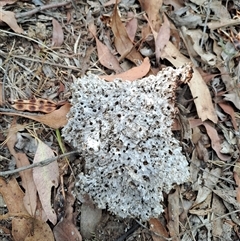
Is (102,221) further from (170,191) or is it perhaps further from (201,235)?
(201,235)

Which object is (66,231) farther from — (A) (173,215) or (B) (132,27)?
(B) (132,27)

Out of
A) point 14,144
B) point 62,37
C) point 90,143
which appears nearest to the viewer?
point 90,143

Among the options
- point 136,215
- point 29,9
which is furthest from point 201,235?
point 29,9

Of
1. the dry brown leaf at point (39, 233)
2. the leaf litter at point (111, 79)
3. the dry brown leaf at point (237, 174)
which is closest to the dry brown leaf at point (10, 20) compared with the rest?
the leaf litter at point (111, 79)

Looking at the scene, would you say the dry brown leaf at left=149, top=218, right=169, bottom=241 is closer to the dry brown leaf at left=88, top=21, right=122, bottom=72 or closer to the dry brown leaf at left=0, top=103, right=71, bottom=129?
the dry brown leaf at left=0, top=103, right=71, bottom=129

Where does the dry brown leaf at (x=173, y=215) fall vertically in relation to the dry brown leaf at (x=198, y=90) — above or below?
below

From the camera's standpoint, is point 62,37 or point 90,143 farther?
point 62,37

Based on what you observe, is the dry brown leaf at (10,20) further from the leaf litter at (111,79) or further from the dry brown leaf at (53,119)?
the dry brown leaf at (53,119)
